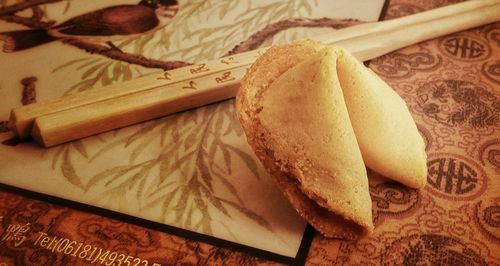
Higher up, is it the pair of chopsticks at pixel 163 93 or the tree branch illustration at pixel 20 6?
the tree branch illustration at pixel 20 6

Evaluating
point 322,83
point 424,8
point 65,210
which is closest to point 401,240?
point 322,83

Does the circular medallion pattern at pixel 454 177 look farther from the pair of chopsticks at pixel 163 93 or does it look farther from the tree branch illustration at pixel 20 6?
the tree branch illustration at pixel 20 6

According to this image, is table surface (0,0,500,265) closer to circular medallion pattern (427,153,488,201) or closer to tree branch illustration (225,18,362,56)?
circular medallion pattern (427,153,488,201)

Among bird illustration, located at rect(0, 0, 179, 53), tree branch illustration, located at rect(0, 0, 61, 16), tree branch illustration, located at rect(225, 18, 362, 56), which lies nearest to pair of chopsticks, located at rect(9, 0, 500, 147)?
tree branch illustration, located at rect(225, 18, 362, 56)

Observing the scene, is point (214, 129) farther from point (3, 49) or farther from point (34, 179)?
point (3, 49)

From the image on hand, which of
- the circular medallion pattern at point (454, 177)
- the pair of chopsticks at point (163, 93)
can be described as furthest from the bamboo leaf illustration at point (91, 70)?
the circular medallion pattern at point (454, 177)
